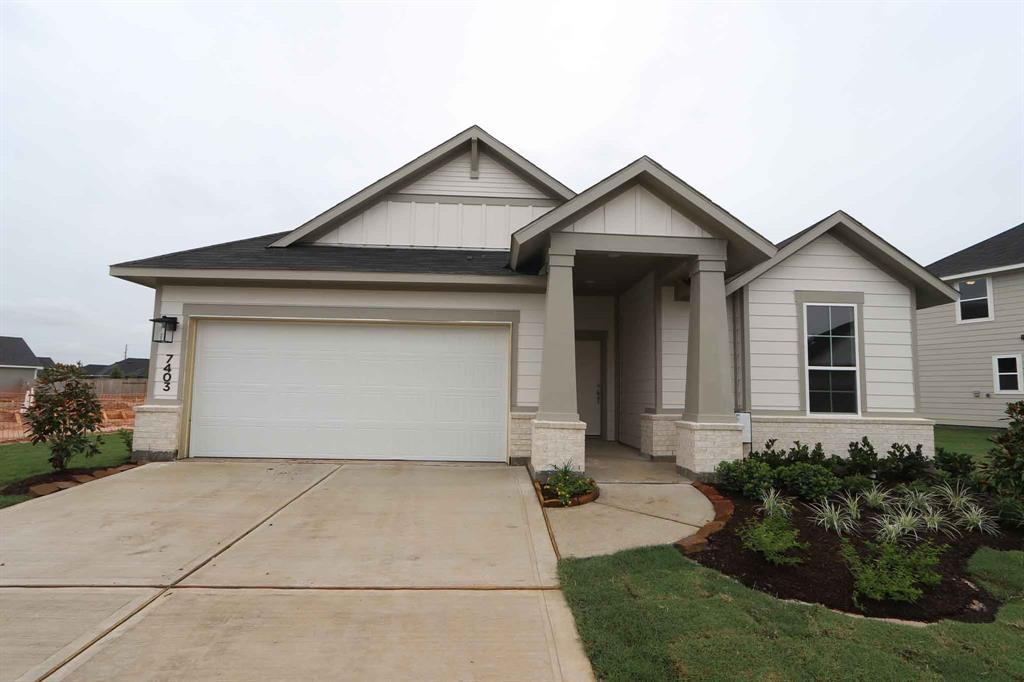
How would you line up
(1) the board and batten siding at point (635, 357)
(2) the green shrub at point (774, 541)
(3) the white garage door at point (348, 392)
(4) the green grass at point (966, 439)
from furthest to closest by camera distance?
(4) the green grass at point (966, 439), (1) the board and batten siding at point (635, 357), (3) the white garage door at point (348, 392), (2) the green shrub at point (774, 541)

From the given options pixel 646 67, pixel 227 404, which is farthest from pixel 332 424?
pixel 646 67

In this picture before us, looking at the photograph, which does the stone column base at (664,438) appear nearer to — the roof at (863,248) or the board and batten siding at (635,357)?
the board and batten siding at (635,357)

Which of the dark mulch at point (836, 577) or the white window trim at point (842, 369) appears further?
the white window trim at point (842, 369)

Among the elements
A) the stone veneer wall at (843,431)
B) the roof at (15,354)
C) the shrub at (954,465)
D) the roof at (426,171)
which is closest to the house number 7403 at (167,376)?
the roof at (426,171)

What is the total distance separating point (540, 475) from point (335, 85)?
13106mm

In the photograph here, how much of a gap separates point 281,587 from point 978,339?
67.6ft

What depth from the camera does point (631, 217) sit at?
7.55 m

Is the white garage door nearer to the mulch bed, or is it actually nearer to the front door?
the mulch bed

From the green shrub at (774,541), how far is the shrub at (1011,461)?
3166 mm

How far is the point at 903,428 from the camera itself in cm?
871

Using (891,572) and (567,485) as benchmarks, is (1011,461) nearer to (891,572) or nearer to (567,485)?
(891,572)

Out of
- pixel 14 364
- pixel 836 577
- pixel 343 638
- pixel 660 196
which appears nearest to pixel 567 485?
pixel 836 577

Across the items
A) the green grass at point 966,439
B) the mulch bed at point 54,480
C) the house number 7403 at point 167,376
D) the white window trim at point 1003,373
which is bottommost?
the mulch bed at point 54,480

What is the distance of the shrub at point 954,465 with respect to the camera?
706 cm
